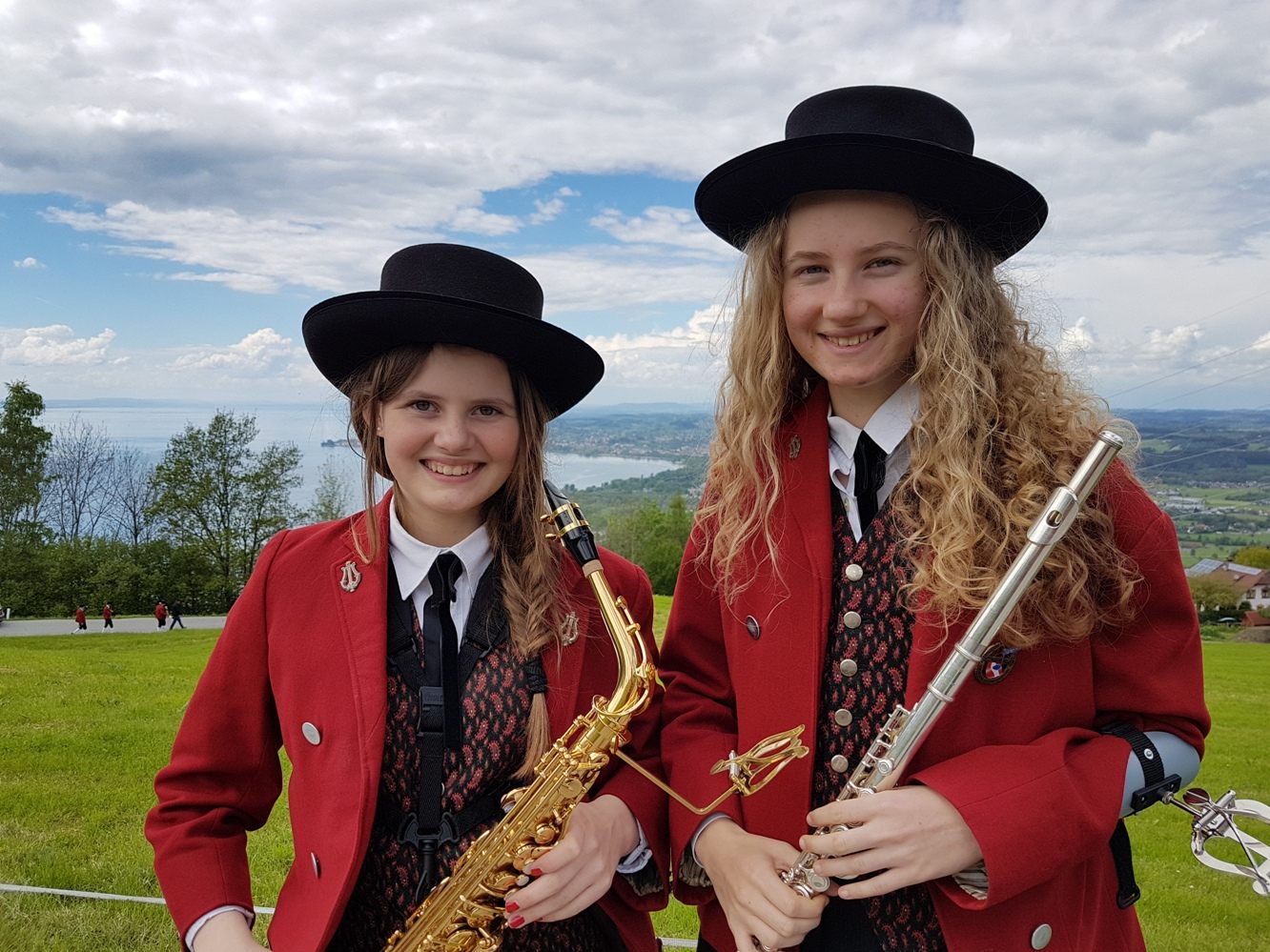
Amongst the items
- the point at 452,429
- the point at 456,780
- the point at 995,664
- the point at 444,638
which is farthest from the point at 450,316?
the point at 995,664

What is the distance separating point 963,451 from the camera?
2205 mm

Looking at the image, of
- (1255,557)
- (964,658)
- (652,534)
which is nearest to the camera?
(964,658)

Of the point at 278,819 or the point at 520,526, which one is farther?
the point at 278,819

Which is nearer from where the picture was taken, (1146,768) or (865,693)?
(1146,768)

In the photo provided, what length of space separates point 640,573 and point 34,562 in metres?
44.5

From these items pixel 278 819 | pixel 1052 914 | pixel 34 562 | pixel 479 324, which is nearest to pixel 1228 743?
→ pixel 278 819

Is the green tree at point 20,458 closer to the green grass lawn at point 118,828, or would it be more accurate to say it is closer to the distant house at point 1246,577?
the green grass lawn at point 118,828

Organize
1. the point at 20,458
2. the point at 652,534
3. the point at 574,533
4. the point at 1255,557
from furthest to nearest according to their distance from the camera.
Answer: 1. the point at 652,534
2. the point at 1255,557
3. the point at 20,458
4. the point at 574,533

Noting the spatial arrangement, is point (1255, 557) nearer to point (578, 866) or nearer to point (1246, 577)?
point (1246, 577)

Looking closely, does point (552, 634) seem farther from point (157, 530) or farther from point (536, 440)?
point (157, 530)

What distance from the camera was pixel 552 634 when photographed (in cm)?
260

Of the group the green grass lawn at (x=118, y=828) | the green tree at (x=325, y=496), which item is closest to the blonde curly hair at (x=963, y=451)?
the green grass lawn at (x=118, y=828)

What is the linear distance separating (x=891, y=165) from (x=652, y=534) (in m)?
50.6

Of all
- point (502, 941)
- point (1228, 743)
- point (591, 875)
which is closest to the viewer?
point (591, 875)
